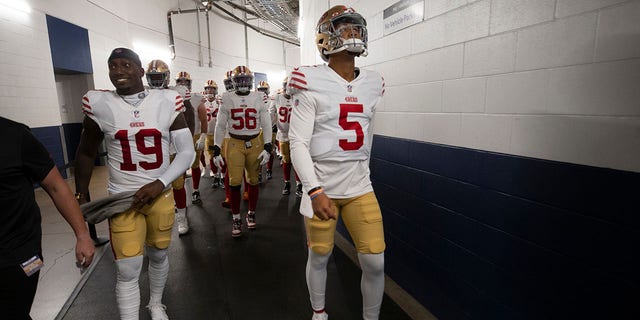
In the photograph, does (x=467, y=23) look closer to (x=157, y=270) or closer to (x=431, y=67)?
(x=431, y=67)

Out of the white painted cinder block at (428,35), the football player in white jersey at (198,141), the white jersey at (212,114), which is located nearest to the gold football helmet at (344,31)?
the white painted cinder block at (428,35)

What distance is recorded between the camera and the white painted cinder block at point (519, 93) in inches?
62.1

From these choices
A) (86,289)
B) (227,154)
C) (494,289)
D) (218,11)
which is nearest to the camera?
(494,289)

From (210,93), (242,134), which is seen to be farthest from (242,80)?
(210,93)

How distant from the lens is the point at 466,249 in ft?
6.92

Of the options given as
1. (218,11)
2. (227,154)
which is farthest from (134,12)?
(227,154)

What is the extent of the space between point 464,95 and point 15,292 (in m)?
2.49

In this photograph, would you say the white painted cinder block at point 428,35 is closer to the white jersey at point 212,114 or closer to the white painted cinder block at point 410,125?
the white painted cinder block at point 410,125

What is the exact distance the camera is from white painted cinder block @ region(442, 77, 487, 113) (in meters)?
1.93

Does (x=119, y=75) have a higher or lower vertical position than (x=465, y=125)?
higher

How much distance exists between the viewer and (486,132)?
1.90 m

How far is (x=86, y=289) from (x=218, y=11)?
1353 centimetres

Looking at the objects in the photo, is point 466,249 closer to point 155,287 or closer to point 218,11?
point 155,287

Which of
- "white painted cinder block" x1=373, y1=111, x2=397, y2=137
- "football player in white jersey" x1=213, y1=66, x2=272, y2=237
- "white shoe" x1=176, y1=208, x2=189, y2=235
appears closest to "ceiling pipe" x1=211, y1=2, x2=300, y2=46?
"football player in white jersey" x1=213, y1=66, x2=272, y2=237
